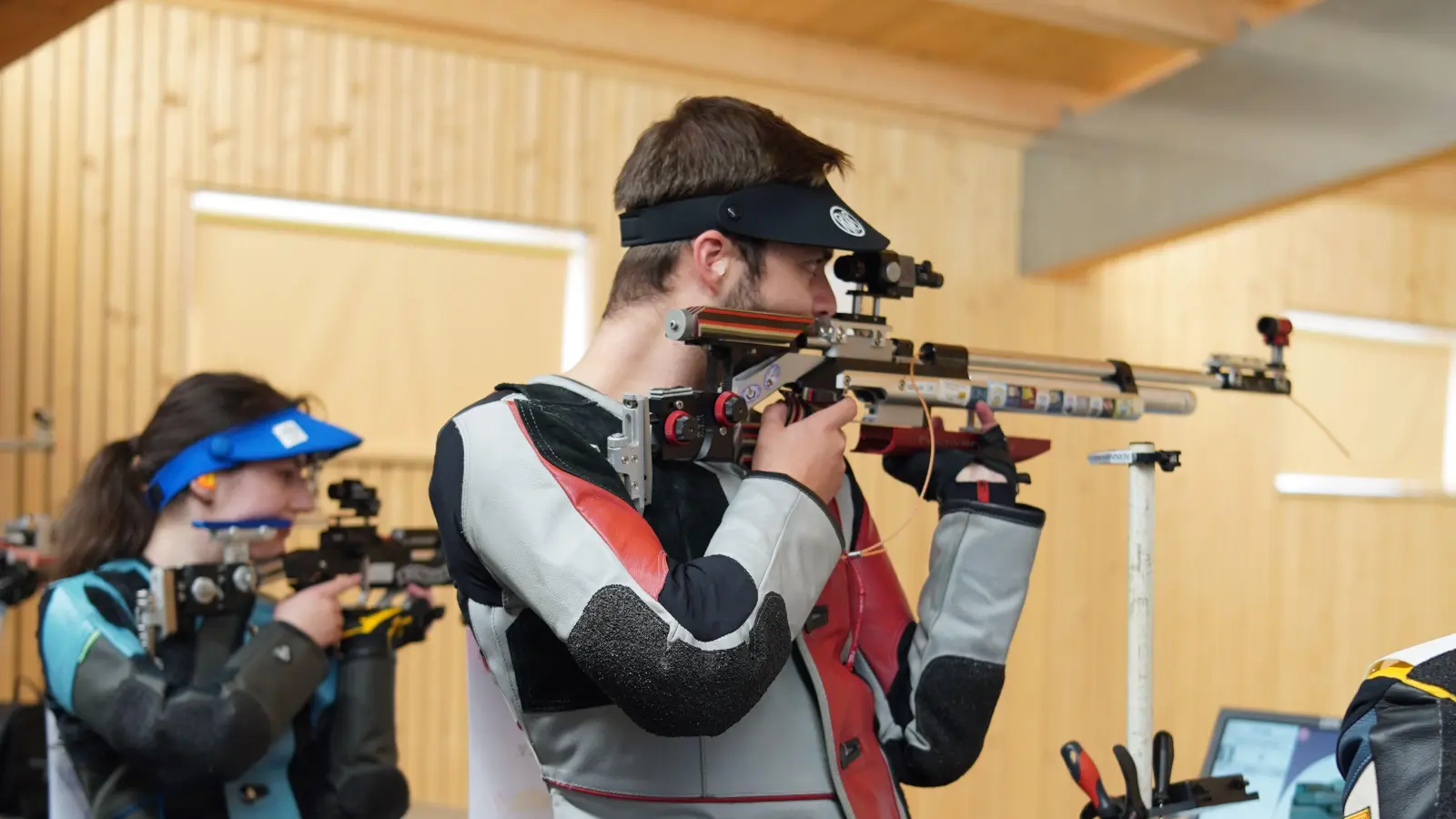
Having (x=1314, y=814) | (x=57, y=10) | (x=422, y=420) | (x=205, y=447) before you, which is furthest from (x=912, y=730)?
(x=422, y=420)

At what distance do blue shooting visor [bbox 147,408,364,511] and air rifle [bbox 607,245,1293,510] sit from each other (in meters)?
1.20

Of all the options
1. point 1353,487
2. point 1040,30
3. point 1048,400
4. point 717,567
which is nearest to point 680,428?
point 717,567

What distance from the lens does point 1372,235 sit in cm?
662

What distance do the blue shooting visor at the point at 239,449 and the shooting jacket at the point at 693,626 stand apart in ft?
3.89

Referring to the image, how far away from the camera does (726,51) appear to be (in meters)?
4.80

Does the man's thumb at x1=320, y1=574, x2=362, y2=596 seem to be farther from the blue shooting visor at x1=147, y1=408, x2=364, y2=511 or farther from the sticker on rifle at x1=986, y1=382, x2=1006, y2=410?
the sticker on rifle at x1=986, y1=382, x2=1006, y2=410

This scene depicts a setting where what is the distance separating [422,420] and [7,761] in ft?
6.69

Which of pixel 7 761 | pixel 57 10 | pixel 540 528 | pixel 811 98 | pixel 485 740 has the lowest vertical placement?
pixel 7 761

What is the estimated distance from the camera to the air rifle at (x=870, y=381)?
1403mm

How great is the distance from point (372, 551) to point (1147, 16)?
9.66 ft

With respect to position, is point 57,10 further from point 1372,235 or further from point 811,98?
point 1372,235

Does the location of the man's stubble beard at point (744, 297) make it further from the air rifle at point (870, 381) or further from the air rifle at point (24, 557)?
the air rifle at point (24, 557)

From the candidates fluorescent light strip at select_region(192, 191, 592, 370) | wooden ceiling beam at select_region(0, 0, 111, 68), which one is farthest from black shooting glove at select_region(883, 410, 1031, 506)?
fluorescent light strip at select_region(192, 191, 592, 370)

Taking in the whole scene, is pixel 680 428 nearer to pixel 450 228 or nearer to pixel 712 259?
pixel 712 259
